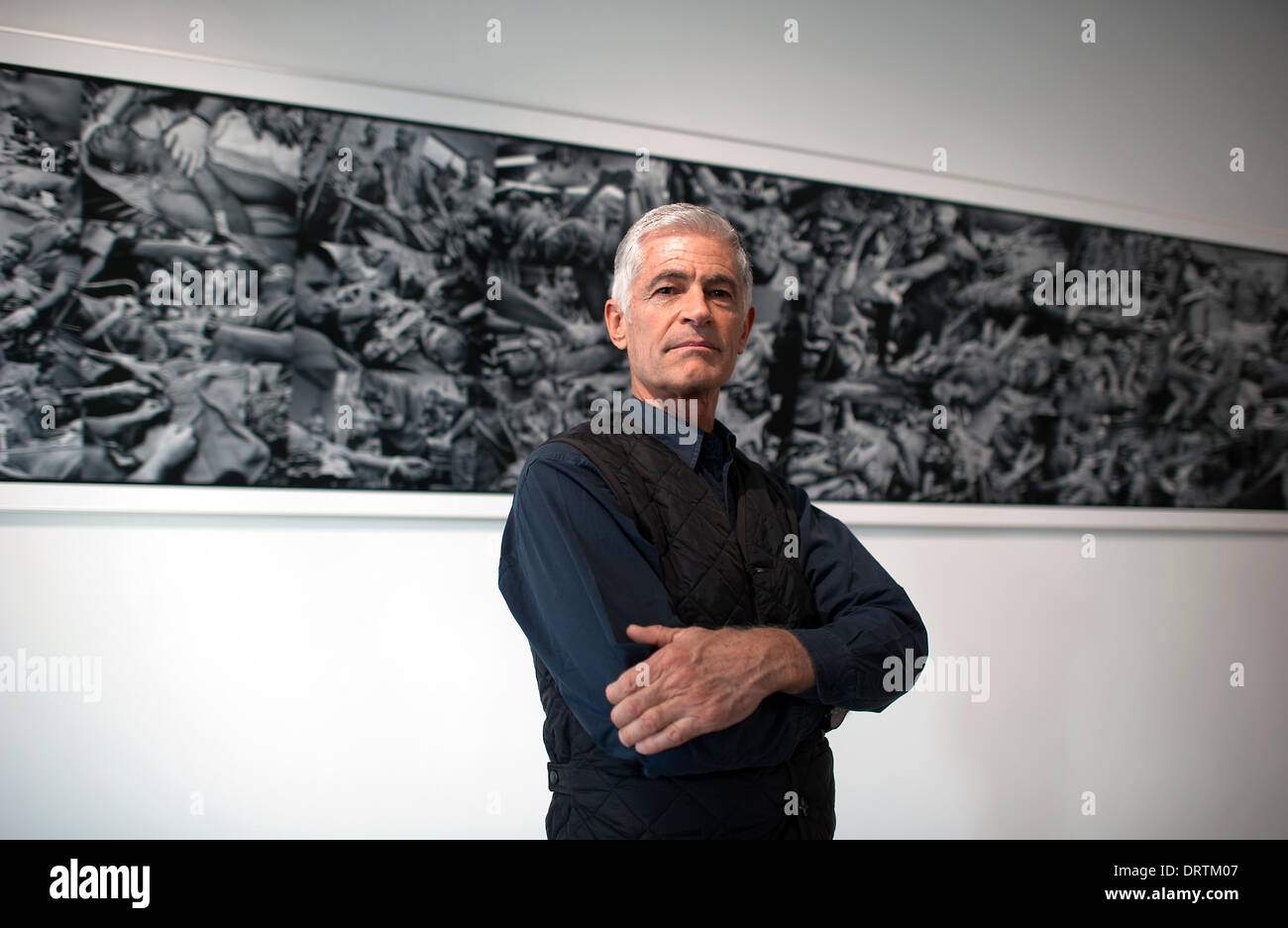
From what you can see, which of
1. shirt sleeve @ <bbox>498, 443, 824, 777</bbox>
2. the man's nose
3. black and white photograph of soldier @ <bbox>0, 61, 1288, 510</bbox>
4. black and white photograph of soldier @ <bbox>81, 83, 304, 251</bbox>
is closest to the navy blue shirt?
shirt sleeve @ <bbox>498, 443, 824, 777</bbox>

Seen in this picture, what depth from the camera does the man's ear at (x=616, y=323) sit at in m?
1.60

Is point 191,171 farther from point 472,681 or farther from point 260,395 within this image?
point 472,681

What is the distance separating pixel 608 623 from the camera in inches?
46.5

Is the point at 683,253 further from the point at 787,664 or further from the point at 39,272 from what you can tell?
the point at 39,272

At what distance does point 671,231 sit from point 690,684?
826 mm

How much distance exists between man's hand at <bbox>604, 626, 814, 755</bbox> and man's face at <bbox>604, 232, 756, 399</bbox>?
50cm

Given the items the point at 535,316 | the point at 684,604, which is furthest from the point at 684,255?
the point at 535,316

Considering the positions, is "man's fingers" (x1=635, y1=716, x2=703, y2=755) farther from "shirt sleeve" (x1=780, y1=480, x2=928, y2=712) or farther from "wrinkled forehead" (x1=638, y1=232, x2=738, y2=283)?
"wrinkled forehead" (x1=638, y1=232, x2=738, y2=283)

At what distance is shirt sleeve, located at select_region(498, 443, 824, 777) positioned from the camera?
3.90 feet

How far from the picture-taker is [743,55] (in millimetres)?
2670

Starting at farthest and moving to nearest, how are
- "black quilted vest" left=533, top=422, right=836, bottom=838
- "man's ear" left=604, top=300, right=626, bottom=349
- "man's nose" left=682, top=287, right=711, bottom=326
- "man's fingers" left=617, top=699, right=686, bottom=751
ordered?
1. "man's ear" left=604, top=300, right=626, bottom=349
2. "man's nose" left=682, top=287, right=711, bottom=326
3. "black quilted vest" left=533, top=422, right=836, bottom=838
4. "man's fingers" left=617, top=699, right=686, bottom=751

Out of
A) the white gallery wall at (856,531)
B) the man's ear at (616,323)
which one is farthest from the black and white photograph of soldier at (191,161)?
the man's ear at (616,323)

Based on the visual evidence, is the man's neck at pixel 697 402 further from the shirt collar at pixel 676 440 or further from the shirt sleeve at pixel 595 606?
the shirt sleeve at pixel 595 606

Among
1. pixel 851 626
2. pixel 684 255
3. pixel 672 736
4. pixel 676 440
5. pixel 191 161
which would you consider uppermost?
pixel 191 161
